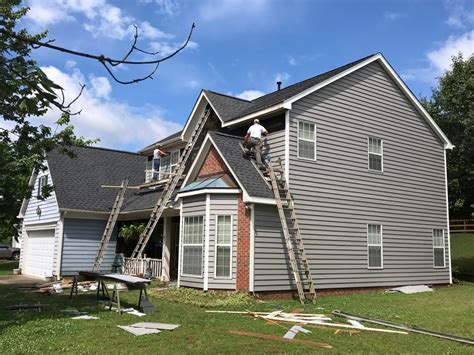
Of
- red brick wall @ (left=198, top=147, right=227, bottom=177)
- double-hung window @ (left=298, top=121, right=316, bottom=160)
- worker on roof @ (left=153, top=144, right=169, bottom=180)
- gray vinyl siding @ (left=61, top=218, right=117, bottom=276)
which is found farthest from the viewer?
worker on roof @ (left=153, top=144, right=169, bottom=180)

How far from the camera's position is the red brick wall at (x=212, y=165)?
1571cm

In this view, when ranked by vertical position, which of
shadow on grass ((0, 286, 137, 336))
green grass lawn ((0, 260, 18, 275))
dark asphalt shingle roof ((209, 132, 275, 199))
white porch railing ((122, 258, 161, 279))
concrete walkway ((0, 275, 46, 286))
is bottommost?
green grass lawn ((0, 260, 18, 275))

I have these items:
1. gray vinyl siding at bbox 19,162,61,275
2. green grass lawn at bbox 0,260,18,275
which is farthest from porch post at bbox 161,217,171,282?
green grass lawn at bbox 0,260,18,275

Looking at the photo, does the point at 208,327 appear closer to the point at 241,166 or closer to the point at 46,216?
the point at 241,166

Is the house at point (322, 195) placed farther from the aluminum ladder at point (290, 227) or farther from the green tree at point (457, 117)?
the green tree at point (457, 117)

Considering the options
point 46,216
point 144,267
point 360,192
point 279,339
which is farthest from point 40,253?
point 279,339

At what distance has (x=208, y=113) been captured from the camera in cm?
1956

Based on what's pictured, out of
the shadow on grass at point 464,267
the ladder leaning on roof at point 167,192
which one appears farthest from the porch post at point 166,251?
the shadow on grass at point 464,267

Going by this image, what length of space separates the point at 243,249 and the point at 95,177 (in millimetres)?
12840

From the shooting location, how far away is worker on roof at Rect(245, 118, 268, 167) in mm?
15078

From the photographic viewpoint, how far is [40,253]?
76.5 feet

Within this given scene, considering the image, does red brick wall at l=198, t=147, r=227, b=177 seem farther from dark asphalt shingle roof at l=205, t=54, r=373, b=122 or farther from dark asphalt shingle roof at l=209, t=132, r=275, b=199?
dark asphalt shingle roof at l=205, t=54, r=373, b=122

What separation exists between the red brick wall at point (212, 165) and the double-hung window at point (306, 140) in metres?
2.68

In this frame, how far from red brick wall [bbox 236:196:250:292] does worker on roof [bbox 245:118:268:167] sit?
206 centimetres
